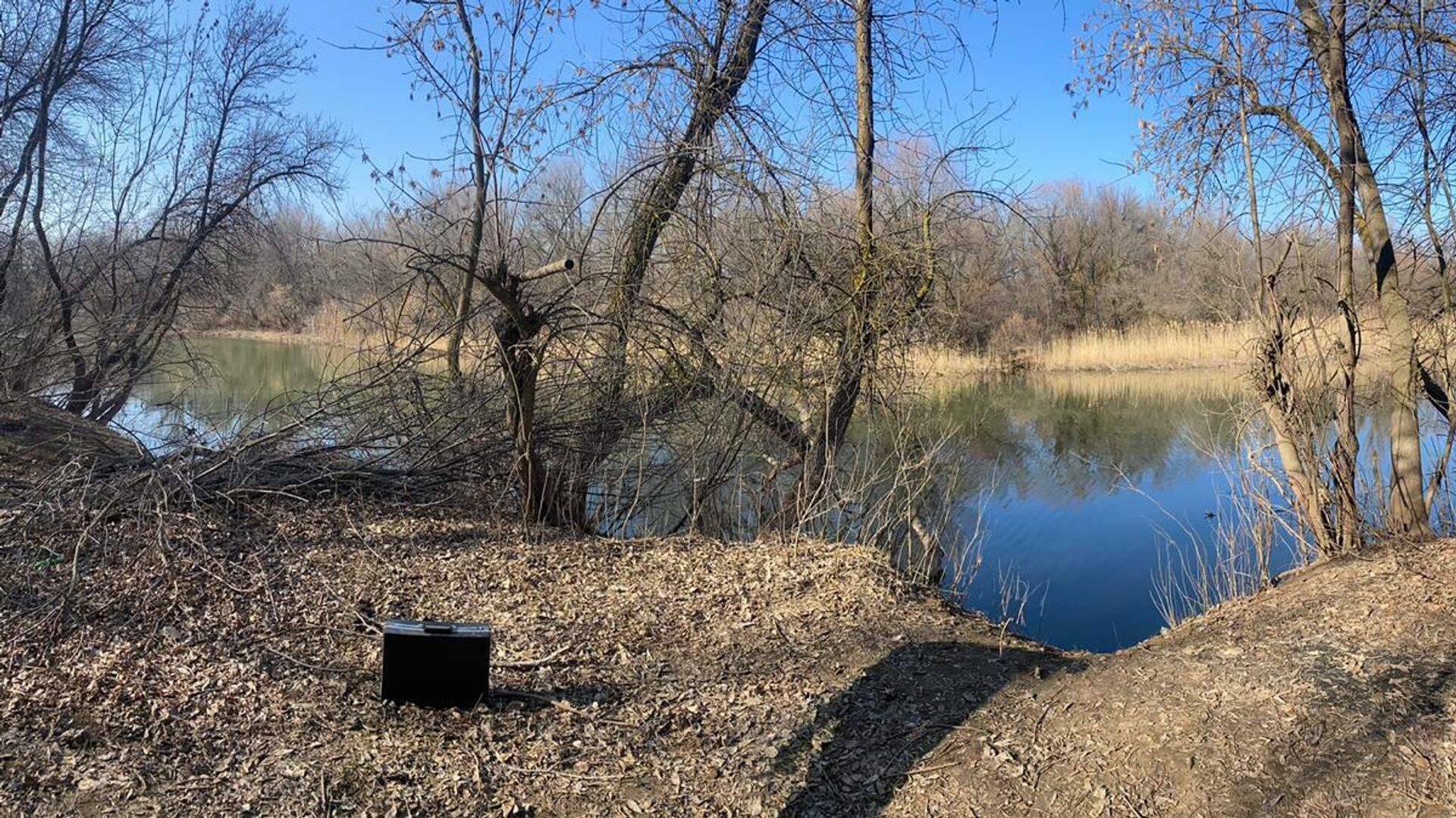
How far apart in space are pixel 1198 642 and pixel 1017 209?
395 cm

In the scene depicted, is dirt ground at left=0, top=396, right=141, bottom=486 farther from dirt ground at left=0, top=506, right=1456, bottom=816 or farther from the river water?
dirt ground at left=0, top=506, right=1456, bottom=816

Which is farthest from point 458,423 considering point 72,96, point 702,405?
point 72,96

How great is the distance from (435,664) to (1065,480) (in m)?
11.0

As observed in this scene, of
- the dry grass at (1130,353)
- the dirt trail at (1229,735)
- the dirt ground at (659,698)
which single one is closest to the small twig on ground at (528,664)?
the dirt ground at (659,698)

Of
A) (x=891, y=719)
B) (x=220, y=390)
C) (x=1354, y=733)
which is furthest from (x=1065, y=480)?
(x=220, y=390)

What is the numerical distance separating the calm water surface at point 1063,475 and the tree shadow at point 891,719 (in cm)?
186

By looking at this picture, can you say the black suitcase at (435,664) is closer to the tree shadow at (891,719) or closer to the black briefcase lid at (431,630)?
the black briefcase lid at (431,630)

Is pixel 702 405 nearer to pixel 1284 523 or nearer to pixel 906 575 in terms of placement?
pixel 906 575

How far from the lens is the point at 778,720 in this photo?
11.8ft

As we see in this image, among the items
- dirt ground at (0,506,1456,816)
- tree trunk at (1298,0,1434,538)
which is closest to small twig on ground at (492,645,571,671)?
dirt ground at (0,506,1456,816)

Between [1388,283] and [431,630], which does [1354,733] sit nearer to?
[431,630]

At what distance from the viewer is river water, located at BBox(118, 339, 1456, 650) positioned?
7.81 metres

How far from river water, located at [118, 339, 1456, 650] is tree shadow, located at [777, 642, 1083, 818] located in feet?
5.91

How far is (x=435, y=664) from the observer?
338 centimetres
